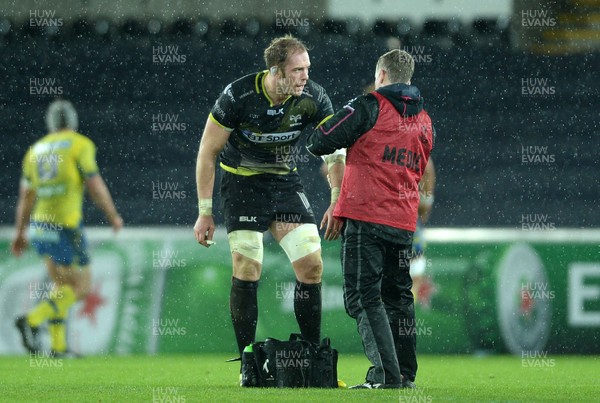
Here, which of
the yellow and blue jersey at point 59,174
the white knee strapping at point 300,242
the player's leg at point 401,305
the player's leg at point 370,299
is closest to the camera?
the player's leg at point 370,299

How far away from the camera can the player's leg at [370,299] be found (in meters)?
5.57

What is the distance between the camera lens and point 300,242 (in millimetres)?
6414

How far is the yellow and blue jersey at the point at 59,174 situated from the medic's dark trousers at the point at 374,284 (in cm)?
416

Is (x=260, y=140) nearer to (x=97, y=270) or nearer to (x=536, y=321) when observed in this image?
(x=97, y=270)

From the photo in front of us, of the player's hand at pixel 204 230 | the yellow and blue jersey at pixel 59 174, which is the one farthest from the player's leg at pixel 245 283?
the yellow and blue jersey at pixel 59 174

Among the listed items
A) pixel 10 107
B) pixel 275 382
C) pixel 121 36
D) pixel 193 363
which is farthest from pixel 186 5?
pixel 275 382

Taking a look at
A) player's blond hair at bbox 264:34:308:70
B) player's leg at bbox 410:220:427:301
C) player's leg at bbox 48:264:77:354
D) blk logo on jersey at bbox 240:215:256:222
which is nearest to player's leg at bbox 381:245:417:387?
blk logo on jersey at bbox 240:215:256:222

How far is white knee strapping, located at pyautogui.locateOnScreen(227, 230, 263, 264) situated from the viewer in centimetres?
642

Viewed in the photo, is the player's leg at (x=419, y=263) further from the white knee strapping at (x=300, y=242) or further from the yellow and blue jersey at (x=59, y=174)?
the white knee strapping at (x=300, y=242)

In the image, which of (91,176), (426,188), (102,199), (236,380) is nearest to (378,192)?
(236,380)

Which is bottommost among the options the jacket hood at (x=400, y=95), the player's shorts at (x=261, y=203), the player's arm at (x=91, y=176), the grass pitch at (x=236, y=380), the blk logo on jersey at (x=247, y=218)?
the grass pitch at (x=236, y=380)

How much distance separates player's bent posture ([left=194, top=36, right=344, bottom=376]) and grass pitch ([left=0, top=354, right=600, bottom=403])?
57 centimetres

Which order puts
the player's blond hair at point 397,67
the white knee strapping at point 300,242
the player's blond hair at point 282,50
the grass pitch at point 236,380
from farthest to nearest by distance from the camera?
the white knee strapping at point 300,242
the player's blond hair at point 282,50
the player's blond hair at point 397,67
the grass pitch at point 236,380

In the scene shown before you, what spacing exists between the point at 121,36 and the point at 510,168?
17.5 ft
